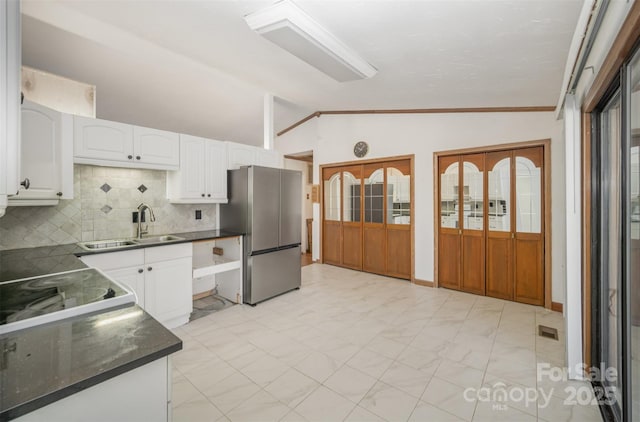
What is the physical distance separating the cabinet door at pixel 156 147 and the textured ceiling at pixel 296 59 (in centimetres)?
73

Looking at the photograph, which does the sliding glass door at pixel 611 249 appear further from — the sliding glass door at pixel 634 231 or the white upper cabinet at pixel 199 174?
the white upper cabinet at pixel 199 174

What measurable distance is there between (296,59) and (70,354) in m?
2.89

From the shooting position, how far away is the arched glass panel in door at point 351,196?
204 inches

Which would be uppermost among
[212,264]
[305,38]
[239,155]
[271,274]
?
[305,38]

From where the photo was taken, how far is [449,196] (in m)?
4.11

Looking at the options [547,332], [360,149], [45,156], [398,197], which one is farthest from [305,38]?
[547,332]

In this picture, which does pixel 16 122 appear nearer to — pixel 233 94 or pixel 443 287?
pixel 233 94

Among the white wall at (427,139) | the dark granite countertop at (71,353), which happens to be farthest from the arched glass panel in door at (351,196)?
the dark granite countertop at (71,353)

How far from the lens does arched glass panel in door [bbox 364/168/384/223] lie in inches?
191

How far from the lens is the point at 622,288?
1.49 metres

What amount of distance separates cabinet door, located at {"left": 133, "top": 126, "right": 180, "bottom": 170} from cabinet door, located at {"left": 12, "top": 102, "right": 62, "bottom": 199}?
60 centimetres

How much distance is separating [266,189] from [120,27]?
204cm

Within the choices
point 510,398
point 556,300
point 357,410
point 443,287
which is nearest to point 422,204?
point 443,287

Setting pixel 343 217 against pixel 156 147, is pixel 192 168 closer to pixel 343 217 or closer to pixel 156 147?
pixel 156 147
